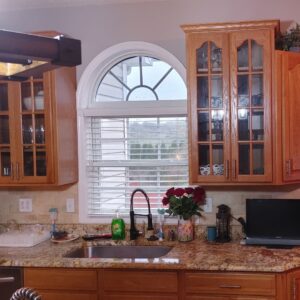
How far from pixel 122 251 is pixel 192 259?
75 centimetres

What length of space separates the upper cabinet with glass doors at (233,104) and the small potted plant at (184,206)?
0.18m

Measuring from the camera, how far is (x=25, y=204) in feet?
12.6

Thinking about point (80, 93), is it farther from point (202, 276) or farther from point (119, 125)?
point (202, 276)

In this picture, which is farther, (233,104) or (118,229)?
(118,229)

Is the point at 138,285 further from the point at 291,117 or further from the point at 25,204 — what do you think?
→ the point at 291,117

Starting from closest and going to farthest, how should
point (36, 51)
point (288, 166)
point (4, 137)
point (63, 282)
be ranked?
point (36, 51), point (63, 282), point (288, 166), point (4, 137)

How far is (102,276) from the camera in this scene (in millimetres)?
2988

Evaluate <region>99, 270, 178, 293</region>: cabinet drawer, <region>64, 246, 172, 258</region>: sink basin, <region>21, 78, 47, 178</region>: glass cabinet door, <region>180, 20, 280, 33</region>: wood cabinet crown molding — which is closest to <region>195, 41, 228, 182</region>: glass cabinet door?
<region>180, 20, 280, 33</region>: wood cabinet crown molding

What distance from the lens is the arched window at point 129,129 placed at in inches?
146

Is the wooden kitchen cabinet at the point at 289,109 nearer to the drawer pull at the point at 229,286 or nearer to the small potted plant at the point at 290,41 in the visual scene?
the small potted plant at the point at 290,41

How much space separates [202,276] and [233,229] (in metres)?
0.73

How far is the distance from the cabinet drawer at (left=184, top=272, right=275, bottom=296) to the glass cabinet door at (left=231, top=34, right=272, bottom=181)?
2.27 feet

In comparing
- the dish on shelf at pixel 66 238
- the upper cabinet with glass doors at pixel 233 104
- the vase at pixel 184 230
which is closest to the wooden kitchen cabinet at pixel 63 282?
the dish on shelf at pixel 66 238

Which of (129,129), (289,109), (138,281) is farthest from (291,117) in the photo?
(138,281)
